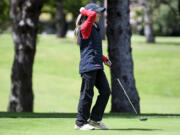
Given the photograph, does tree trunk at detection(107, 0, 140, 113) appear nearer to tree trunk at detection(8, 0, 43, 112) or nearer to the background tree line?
the background tree line

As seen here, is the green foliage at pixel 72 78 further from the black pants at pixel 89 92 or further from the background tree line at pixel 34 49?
the black pants at pixel 89 92

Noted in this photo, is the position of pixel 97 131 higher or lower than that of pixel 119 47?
lower

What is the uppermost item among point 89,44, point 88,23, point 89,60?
point 88,23

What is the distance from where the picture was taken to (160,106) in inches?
1095

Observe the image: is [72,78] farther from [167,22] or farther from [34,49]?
[167,22]

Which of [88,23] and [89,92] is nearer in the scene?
[88,23]

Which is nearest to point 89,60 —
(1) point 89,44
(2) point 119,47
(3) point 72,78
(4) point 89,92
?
(1) point 89,44

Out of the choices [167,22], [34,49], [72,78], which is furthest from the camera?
[167,22]

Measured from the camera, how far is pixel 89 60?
29.2 ft

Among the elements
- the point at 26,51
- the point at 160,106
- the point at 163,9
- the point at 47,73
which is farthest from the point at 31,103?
the point at 163,9

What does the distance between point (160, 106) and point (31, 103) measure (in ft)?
27.5

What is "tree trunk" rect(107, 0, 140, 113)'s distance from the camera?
1533 cm

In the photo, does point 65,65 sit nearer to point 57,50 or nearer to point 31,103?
point 57,50

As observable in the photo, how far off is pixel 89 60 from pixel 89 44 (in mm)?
254
